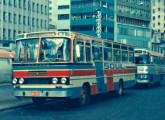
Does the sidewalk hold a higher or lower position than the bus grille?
lower

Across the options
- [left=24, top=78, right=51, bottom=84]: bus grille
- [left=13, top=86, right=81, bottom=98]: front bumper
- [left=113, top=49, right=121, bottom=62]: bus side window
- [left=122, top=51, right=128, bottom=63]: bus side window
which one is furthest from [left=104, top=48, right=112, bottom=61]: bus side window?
[left=24, top=78, right=51, bottom=84]: bus grille

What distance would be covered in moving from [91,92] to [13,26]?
169ft

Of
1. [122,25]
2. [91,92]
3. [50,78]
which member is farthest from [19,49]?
[122,25]

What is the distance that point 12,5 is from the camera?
65688mm

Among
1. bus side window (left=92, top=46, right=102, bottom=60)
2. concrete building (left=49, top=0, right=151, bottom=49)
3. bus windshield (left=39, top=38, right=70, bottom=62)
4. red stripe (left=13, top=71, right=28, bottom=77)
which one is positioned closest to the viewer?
bus windshield (left=39, top=38, right=70, bottom=62)

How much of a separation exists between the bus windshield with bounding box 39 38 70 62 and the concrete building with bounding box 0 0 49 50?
47234mm

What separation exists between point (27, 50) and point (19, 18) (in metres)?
54.4

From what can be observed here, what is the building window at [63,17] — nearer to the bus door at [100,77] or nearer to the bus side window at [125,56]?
the bus side window at [125,56]

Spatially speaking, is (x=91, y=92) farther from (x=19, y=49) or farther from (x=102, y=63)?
(x=19, y=49)

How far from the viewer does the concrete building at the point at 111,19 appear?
8300 cm

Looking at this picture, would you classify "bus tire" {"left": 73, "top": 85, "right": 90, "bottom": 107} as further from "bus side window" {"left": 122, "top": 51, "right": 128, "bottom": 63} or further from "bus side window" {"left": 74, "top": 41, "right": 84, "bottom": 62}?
"bus side window" {"left": 122, "top": 51, "right": 128, "bottom": 63}

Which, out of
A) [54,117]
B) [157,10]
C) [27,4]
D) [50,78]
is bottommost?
[54,117]

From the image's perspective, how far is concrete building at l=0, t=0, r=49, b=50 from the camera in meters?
63.1

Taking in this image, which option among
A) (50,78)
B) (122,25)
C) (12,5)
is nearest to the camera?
(50,78)
